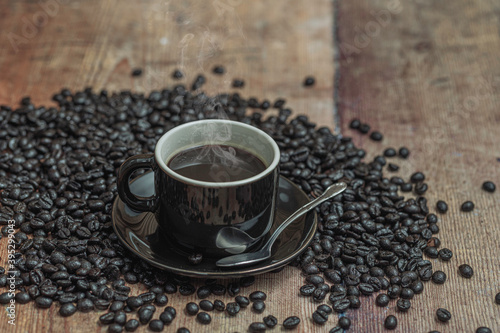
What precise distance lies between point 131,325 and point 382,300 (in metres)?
0.61

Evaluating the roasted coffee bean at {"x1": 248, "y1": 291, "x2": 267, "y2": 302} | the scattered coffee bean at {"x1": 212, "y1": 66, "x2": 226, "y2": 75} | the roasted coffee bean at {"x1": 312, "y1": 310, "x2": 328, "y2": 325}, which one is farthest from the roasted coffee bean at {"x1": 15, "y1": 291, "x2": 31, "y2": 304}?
the scattered coffee bean at {"x1": 212, "y1": 66, "x2": 226, "y2": 75}

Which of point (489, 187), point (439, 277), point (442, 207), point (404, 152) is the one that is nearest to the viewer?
point (439, 277)

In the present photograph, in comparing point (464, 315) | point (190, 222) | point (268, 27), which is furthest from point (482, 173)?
point (268, 27)

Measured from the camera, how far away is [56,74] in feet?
7.81

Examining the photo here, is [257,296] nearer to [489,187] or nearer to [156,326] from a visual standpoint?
[156,326]

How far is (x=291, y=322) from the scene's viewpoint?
1273mm

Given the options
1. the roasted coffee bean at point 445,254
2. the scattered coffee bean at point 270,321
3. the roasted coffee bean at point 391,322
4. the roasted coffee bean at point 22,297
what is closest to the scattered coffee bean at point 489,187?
the roasted coffee bean at point 445,254

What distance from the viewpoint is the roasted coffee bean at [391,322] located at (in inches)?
50.9

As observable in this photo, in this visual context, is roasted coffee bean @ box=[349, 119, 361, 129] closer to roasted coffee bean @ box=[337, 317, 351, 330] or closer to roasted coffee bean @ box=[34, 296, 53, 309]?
roasted coffee bean @ box=[337, 317, 351, 330]

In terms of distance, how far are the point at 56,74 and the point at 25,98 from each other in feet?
0.96

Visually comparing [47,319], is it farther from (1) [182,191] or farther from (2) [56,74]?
(2) [56,74]

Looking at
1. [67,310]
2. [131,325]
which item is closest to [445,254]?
[131,325]

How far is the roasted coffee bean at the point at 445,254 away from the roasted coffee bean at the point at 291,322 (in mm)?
486

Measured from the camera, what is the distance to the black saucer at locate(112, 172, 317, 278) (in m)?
1.21
